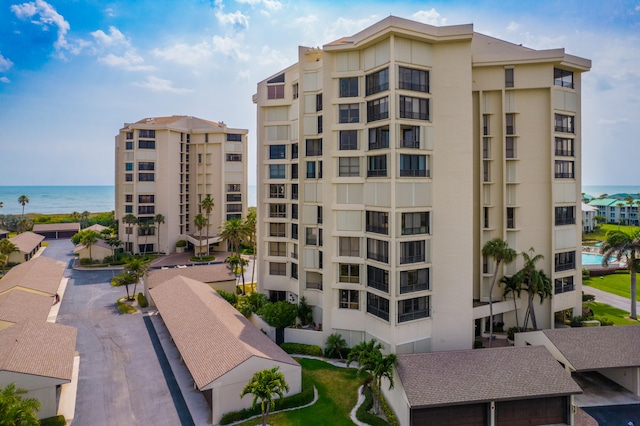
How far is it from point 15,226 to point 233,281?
85.3 m

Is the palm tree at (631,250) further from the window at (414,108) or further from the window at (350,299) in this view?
the window at (350,299)

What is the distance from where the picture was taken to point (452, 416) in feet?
74.4

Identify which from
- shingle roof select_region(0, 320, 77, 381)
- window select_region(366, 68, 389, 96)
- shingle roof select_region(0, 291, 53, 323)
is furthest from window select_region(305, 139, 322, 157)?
shingle roof select_region(0, 291, 53, 323)

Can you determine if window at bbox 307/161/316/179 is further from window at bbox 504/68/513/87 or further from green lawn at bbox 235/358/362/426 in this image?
window at bbox 504/68/513/87

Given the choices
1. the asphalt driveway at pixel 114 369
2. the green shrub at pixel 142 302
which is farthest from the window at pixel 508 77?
the green shrub at pixel 142 302

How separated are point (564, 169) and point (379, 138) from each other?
1960 cm

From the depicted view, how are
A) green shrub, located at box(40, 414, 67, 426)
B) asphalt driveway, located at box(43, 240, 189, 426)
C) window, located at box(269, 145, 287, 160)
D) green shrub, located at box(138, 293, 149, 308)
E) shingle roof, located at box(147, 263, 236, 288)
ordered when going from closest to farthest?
green shrub, located at box(40, 414, 67, 426) → asphalt driveway, located at box(43, 240, 189, 426) → window, located at box(269, 145, 287, 160) → green shrub, located at box(138, 293, 149, 308) → shingle roof, located at box(147, 263, 236, 288)

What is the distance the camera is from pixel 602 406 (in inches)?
1009

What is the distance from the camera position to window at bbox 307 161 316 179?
36.8m

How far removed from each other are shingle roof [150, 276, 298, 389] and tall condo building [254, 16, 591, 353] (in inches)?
290

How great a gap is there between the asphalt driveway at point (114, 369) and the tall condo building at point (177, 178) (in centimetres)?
2530

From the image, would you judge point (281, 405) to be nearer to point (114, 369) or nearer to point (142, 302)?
point (114, 369)

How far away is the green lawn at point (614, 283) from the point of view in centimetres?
5137

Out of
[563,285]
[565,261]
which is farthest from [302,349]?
[565,261]
